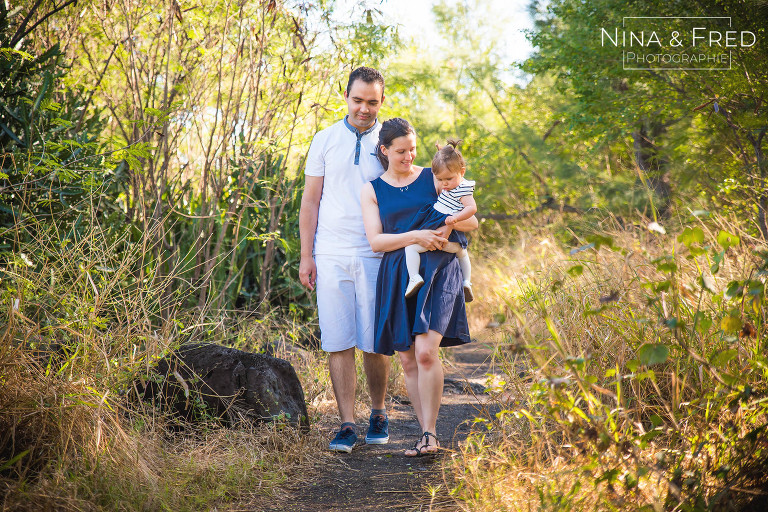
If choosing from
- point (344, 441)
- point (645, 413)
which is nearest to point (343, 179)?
point (344, 441)

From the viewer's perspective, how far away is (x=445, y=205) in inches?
132

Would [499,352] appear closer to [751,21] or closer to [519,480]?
[519,480]

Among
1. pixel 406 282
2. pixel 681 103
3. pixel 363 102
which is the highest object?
pixel 681 103

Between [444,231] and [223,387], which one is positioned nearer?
[444,231]

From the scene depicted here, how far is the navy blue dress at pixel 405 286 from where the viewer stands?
3.31 meters

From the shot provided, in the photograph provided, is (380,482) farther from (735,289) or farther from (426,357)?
(735,289)

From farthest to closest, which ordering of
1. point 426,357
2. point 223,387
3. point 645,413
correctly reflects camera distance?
point 223,387
point 426,357
point 645,413

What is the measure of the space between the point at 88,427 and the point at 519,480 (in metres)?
1.73

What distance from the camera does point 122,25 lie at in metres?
4.83

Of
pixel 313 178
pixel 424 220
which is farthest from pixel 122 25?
pixel 424 220

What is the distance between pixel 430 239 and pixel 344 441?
124 centimetres

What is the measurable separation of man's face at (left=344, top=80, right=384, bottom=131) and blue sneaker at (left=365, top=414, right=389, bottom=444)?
5.68 feet

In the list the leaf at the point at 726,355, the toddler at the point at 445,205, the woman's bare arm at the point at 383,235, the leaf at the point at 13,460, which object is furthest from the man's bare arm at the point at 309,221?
the leaf at the point at 726,355

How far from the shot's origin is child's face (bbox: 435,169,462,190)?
132 inches
